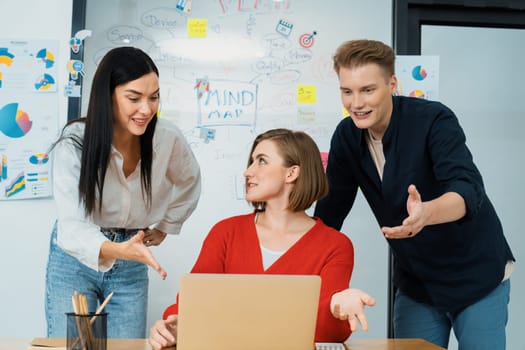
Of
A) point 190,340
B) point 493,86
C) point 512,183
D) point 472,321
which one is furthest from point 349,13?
point 190,340

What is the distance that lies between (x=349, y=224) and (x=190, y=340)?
199 centimetres

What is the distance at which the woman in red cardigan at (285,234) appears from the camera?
164 centimetres

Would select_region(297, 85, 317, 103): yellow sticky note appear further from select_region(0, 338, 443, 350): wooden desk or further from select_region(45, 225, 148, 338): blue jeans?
select_region(0, 338, 443, 350): wooden desk

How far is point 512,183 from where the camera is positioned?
10.7 ft

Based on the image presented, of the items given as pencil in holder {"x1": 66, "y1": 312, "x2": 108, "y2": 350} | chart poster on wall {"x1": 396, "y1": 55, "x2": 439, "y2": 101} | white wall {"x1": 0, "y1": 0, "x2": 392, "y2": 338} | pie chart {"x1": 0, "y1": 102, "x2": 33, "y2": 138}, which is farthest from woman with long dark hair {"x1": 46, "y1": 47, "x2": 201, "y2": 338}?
chart poster on wall {"x1": 396, "y1": 55, "x2": 439, "y2": 101}

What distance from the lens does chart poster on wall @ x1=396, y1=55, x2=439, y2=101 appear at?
3.16 metres

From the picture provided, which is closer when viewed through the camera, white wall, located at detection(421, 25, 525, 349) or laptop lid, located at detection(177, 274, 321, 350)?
laptop lid, located at detection(177, 274, 321, 350)

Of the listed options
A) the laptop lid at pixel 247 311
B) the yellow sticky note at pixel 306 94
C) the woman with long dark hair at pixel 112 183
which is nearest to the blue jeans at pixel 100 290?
the woman with long dark hair at pixel 112 183

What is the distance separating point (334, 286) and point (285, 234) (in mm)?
232

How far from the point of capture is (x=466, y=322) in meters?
1.84

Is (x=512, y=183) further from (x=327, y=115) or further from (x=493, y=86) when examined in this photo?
(x=327, y=115)

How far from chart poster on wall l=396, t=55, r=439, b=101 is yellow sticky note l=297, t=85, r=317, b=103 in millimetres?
428

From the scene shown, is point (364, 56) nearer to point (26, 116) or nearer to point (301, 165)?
point (301, 165)

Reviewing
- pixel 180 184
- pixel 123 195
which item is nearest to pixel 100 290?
pixel 123 195
